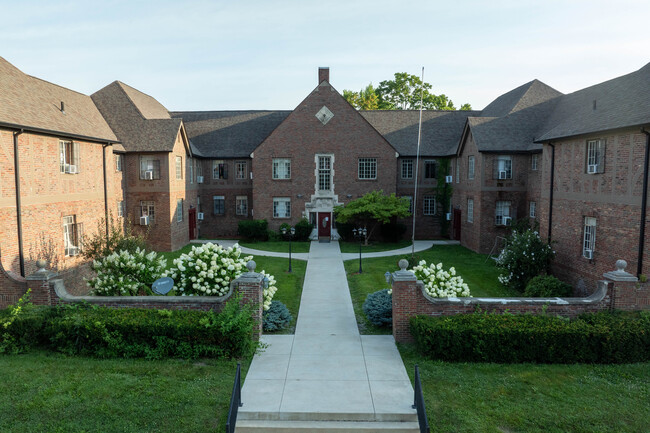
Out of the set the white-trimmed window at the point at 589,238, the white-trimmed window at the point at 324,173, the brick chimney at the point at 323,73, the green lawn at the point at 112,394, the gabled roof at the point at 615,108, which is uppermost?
the brick chimney at the point at 323,73

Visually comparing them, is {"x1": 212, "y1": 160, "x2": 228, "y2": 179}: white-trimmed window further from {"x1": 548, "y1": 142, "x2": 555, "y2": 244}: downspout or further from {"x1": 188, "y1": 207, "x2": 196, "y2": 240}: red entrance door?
{"x1": 548, "y1": 142, "x2": 555, "y2": 244}: downspout

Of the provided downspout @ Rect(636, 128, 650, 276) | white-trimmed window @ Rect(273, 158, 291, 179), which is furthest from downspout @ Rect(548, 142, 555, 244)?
white-trimmed window @ Rect(273, 158, 291, 179)

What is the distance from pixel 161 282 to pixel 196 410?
527 centimetres

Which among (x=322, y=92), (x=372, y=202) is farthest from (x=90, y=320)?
(x=322, y=92)

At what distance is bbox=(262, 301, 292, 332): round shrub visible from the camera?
1308cm

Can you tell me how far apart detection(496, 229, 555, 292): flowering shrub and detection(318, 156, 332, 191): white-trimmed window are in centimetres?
1581

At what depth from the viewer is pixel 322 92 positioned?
31.5 m

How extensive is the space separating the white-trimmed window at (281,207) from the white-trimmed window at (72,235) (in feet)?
47.3

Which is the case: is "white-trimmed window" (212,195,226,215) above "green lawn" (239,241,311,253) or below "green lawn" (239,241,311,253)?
above

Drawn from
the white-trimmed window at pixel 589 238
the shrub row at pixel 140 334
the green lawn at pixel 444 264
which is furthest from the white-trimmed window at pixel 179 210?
the white-trimmed window at pixel 589 238

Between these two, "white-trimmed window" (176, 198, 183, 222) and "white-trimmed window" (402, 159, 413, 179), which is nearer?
"white-trimmed window" (176, 198, 183, 222)

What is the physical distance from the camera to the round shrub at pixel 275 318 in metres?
13.1

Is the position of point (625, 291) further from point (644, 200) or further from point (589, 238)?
point (589, 238)

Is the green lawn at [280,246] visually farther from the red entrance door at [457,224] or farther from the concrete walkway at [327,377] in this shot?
the concrete walkway at [327,377]
